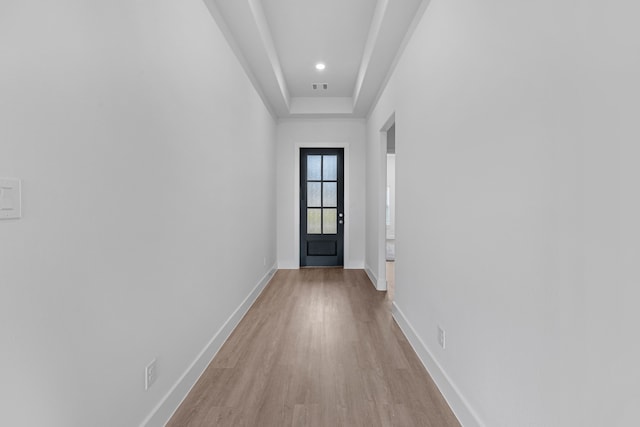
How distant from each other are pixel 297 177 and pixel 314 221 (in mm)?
849

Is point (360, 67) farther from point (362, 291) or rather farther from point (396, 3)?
point (362, 291)

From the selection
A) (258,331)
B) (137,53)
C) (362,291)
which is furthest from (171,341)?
(362,291)

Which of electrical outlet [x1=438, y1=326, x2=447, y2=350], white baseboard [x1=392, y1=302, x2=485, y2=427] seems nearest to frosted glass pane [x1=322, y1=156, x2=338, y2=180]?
white baseboard [x1=392, y1=302, x2=485, y2=427]

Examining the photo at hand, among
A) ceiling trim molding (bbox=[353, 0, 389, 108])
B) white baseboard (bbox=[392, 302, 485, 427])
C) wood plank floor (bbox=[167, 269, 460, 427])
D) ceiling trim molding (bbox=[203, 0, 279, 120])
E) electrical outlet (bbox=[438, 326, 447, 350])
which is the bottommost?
wood plank floor (bbox=[167, 269, 460, 427])

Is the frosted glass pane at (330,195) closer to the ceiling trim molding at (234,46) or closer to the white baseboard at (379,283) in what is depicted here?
the white baseboard at (379,283)

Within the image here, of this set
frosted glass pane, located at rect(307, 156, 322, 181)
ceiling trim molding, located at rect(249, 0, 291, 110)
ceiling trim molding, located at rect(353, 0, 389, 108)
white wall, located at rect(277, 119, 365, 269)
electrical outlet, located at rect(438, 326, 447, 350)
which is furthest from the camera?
frosted glass pane, located at rect(307, 156, 322, 181)

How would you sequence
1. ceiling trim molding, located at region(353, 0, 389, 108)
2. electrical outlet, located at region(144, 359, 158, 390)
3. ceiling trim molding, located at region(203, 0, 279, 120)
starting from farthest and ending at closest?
ceiling trim molding, located at region(353, 0, 389, 108) → ceiling trim molding, located at region(203, 0, 279, 120) → electrical outlet, located at region(144, 359, 158, 390)

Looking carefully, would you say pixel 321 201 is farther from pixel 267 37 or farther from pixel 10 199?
pixel 10 199

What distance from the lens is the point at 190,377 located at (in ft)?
6.77

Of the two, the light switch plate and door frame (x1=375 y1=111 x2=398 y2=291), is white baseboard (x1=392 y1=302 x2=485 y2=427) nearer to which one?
door frame (x1=375 y1=111 x2=398 y2=291)

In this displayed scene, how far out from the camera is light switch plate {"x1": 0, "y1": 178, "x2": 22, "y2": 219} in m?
0.88

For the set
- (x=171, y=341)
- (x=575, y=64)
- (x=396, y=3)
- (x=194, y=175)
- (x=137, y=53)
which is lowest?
(x=171, y=341)

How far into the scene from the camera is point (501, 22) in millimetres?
1390

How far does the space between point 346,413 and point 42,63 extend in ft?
6.65
